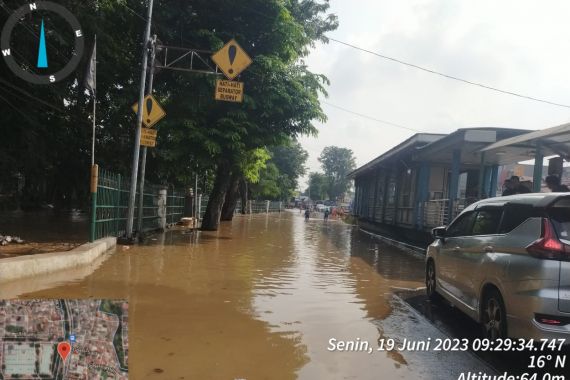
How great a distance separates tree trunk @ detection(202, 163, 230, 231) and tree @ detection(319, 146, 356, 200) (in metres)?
97.1

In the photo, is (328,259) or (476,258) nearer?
(476,258)

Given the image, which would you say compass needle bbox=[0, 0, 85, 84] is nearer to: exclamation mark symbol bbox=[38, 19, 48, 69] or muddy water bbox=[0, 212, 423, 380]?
exclamation mark symbol bbox=[38, 19, 48, 69]

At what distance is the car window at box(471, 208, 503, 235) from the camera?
17.6ft

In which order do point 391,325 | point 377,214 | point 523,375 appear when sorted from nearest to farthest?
point 523,375, point 391,325, point 377,214

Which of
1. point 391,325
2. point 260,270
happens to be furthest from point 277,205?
point 391,325

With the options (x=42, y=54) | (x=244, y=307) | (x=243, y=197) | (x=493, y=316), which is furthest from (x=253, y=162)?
(x=243, y=197)

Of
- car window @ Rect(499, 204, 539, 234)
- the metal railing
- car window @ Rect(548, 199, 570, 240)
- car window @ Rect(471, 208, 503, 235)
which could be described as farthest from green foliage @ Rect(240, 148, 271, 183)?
car window @ Rect(548, 199, 570, 240)

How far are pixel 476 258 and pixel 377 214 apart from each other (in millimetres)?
21252

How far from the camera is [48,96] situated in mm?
15852

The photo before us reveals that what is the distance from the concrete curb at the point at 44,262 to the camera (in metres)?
7.11

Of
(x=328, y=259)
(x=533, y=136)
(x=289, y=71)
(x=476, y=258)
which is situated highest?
(x=289, y=71)

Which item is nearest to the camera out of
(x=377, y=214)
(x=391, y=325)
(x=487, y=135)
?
(x=391, y=325)

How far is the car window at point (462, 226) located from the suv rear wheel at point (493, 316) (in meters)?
1.28

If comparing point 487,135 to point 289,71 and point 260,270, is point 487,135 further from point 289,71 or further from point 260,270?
point 289,71
